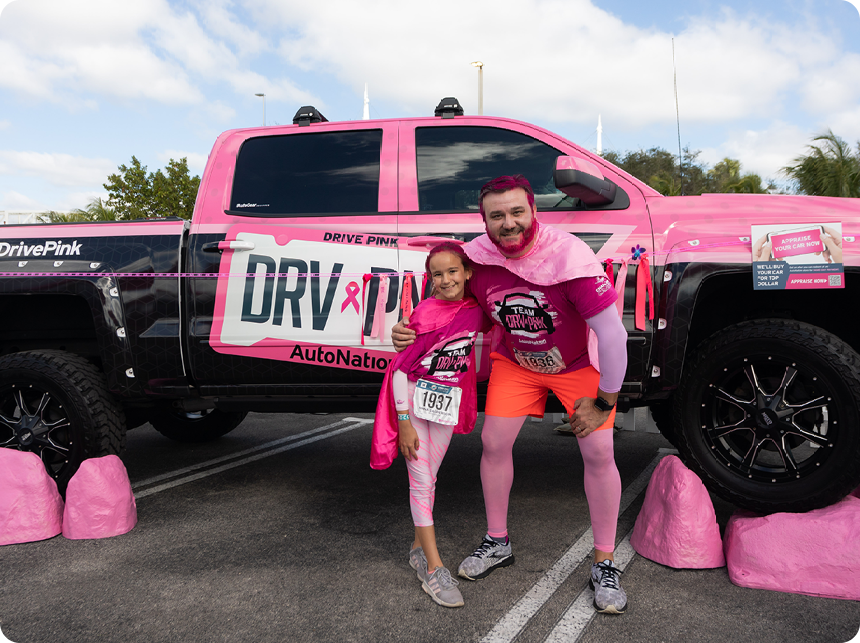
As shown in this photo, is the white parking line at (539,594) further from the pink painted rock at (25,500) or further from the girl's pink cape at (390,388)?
the pink painted rock at (25,500)

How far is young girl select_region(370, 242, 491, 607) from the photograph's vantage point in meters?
2.36

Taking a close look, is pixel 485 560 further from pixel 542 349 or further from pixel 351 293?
pixel 351 293

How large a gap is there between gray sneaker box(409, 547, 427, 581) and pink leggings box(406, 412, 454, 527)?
0.14 m

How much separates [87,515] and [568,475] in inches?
108

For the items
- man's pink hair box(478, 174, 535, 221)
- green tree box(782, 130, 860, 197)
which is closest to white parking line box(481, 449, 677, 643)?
man's pink hair box(478, 174, 535, 221)

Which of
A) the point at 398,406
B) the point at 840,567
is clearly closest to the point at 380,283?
the point at 398,406

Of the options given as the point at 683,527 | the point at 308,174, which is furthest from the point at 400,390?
the point at 308,174

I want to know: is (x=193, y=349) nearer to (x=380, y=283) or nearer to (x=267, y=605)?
(x=380, y=283)

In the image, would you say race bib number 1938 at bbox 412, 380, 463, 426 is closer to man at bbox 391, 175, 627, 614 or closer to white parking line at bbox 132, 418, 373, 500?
man at bbox 391, 175, 627, 614

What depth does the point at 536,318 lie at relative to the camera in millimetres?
2332

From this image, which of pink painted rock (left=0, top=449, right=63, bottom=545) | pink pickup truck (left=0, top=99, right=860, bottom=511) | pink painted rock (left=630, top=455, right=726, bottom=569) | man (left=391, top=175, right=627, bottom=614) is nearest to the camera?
man (left=391, top=175, right=627, bottom=614)

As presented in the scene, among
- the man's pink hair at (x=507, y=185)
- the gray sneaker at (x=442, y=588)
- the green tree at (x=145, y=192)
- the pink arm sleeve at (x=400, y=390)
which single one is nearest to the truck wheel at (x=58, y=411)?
the pink arm sleeve at (x=400, y=390)

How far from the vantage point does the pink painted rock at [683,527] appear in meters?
2.54

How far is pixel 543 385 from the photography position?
248 cm
